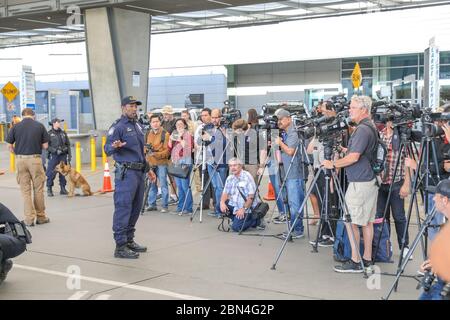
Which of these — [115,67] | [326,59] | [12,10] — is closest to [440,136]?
[115,67]

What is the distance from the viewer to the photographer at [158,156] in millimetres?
10406

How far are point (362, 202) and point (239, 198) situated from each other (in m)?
2.81

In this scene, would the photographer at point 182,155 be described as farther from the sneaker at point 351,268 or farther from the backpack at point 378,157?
the backpack at point 378,157

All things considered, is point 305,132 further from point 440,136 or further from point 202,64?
point 202,64

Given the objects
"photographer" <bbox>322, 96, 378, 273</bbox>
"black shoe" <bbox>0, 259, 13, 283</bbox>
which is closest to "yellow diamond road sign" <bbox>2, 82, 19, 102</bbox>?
"black shoe" <bbox>0, 259, 13, 283</bbox>

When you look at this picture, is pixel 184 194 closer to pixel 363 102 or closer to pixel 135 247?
pixel 135 247

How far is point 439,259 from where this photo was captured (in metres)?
3.29

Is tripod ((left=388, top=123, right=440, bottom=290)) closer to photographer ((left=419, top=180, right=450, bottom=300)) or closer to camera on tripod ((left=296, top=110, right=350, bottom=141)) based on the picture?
camera on tripod ((left=296, top=110, right=350, bottom=141))

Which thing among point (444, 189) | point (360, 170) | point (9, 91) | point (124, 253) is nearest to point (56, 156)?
point (124, 253)

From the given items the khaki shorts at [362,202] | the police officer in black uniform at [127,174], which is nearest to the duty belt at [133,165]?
the police officer in black uniform at [127,174]

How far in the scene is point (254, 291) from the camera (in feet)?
18.7

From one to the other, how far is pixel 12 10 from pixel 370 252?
60.4 ft

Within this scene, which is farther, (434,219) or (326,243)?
(326,243)

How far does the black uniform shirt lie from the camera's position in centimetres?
931
